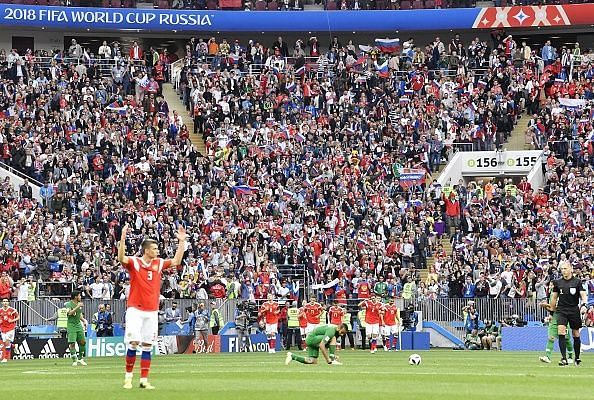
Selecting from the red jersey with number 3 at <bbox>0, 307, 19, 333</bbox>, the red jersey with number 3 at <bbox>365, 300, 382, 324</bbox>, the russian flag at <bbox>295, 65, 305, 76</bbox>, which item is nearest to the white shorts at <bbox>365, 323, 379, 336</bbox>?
the red jersey with number 3 at <bbox>365, 300, 382, 324</bbox>

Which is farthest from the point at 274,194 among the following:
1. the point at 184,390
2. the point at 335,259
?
the point at 184,390

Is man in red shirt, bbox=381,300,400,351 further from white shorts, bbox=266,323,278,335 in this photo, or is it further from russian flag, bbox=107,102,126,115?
russian flag, bbox=107,102,126,115

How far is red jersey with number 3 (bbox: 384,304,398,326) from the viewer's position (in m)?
42.5

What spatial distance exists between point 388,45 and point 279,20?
5813 millimetres

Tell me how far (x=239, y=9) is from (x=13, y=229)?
23.4 metres

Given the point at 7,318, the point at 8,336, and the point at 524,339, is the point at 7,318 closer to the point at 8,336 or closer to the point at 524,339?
the point at 8,336

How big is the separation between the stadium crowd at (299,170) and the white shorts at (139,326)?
2201cm

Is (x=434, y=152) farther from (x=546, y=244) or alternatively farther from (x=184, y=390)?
(x=184, y=390)

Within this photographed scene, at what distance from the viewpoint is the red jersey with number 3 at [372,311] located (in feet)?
139

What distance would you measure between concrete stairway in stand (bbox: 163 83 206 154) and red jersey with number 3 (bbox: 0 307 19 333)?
2030cm

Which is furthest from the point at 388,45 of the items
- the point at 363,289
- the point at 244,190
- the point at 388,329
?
the point at 388,329

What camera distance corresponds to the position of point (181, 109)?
5919 centimetres

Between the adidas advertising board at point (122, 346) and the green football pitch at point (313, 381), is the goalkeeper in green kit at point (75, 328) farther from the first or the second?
the adidas advertising board at point (122, 346)

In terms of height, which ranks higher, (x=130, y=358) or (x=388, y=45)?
(x=388, y=45)
